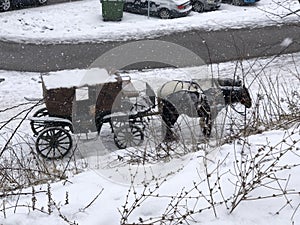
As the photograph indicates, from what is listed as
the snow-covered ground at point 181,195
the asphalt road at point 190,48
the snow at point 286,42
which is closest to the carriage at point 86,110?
the snow-covered ground at point 181,195

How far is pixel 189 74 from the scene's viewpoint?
1466 centimetres

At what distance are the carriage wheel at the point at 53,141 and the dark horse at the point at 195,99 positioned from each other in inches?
81.5

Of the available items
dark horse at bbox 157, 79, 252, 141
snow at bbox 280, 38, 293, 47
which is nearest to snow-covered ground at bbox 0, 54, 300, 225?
dark horse at bbox 157, 79, 252, 141

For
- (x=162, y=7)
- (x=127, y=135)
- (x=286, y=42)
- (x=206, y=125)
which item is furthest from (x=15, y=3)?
(x=206, y=125)

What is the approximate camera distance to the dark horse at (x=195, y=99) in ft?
27.4

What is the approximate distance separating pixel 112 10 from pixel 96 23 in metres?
0.80

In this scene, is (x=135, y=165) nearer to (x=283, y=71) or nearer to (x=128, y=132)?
(x=128, y=132)

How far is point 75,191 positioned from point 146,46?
14.0 m

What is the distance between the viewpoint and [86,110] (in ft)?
35.2

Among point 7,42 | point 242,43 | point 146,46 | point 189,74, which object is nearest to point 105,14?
point 146,46

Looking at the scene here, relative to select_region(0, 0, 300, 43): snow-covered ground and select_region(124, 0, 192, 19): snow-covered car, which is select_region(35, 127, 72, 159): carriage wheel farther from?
select_region(124, 0, 192, 19): snow-covered car

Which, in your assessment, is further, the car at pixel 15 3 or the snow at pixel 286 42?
the car at pixel 15 3

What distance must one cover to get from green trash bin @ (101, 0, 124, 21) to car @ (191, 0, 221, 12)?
11.8 feet

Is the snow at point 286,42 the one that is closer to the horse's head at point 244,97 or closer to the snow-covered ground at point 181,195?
the horse's head at point 244,97
